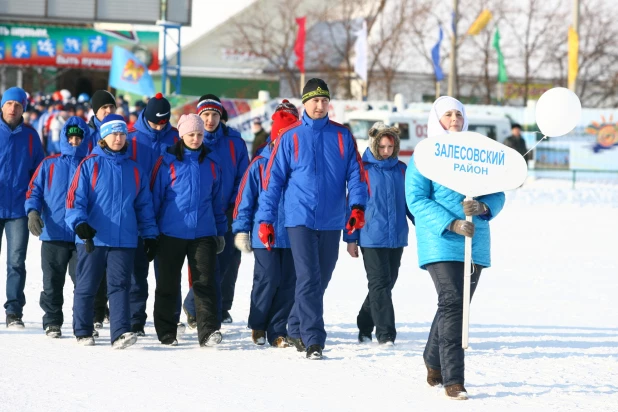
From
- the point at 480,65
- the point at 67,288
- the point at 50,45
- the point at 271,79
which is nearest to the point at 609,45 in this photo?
the point at 480,65

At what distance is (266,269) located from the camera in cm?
834

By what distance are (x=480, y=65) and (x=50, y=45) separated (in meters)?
16.4

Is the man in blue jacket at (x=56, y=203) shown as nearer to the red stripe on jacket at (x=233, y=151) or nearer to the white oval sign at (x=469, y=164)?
the red stripe on jacket at (x=233, y=151)

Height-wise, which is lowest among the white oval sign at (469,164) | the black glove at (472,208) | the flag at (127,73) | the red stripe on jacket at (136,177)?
the black glove at (472,208)

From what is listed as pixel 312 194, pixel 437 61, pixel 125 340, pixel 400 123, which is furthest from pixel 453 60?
pixel 125 340

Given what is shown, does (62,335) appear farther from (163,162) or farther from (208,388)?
(208,388)

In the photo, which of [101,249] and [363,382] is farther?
[101,249]

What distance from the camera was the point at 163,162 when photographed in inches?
321

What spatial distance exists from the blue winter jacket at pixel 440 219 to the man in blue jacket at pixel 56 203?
2.92 metres

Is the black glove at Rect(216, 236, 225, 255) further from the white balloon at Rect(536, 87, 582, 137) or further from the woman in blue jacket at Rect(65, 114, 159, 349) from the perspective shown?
the white balloon at Rect(536, 87, 582, 137)

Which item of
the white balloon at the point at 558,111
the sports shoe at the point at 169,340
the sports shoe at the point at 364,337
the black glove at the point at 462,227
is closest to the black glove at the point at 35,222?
the sports shoe at the point at 169,340

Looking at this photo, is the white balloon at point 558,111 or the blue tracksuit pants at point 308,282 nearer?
the white balloon at point 558,111

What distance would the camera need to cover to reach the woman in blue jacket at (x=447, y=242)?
6.49m

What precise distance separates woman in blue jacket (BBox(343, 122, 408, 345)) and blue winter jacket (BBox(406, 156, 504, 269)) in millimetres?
1720
